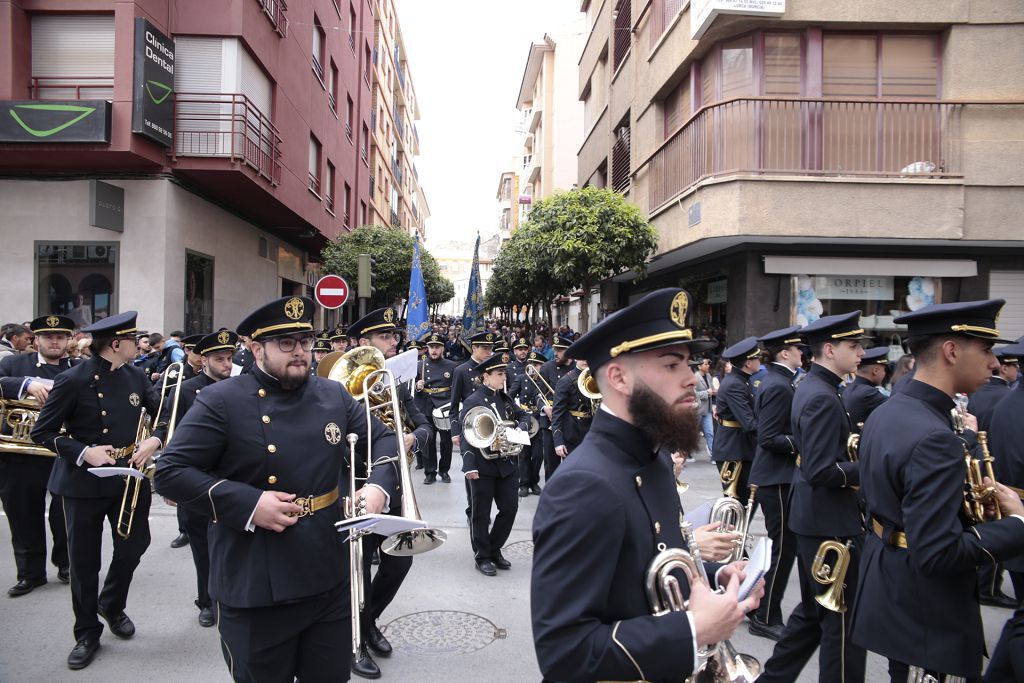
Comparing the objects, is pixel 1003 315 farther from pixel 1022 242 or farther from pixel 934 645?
pixel 934 645

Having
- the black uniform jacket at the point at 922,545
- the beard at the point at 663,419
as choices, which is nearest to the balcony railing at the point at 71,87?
the beard at the point at 663,419

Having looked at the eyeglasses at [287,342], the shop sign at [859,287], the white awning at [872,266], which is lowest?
the eyeglasses at [287,342]

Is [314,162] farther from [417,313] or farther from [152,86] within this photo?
[417,313]

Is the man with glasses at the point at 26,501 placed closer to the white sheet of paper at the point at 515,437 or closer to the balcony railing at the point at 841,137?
the white sheet of paper at the point at 515,437

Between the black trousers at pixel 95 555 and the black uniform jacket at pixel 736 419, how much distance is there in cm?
529

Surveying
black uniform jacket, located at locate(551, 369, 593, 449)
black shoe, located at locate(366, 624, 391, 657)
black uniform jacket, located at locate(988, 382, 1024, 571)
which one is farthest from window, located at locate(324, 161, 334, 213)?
black uniform jacket, located at locate(988, 382, 1024, 571)

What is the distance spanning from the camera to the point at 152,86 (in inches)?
538

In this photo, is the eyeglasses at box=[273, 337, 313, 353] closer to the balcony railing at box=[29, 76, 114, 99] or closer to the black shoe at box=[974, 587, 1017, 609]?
the black shoe at box=[974, 587, 1017, 609]

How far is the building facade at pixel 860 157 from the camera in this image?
12289 mm

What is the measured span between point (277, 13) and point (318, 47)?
269 inches

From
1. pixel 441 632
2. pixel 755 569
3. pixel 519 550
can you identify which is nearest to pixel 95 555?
pixel 441 632

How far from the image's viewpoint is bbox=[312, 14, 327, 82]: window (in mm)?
23938

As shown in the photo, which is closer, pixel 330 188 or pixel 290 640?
pixel 290 640

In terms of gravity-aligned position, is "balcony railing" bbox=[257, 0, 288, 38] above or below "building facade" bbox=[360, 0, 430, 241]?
below
